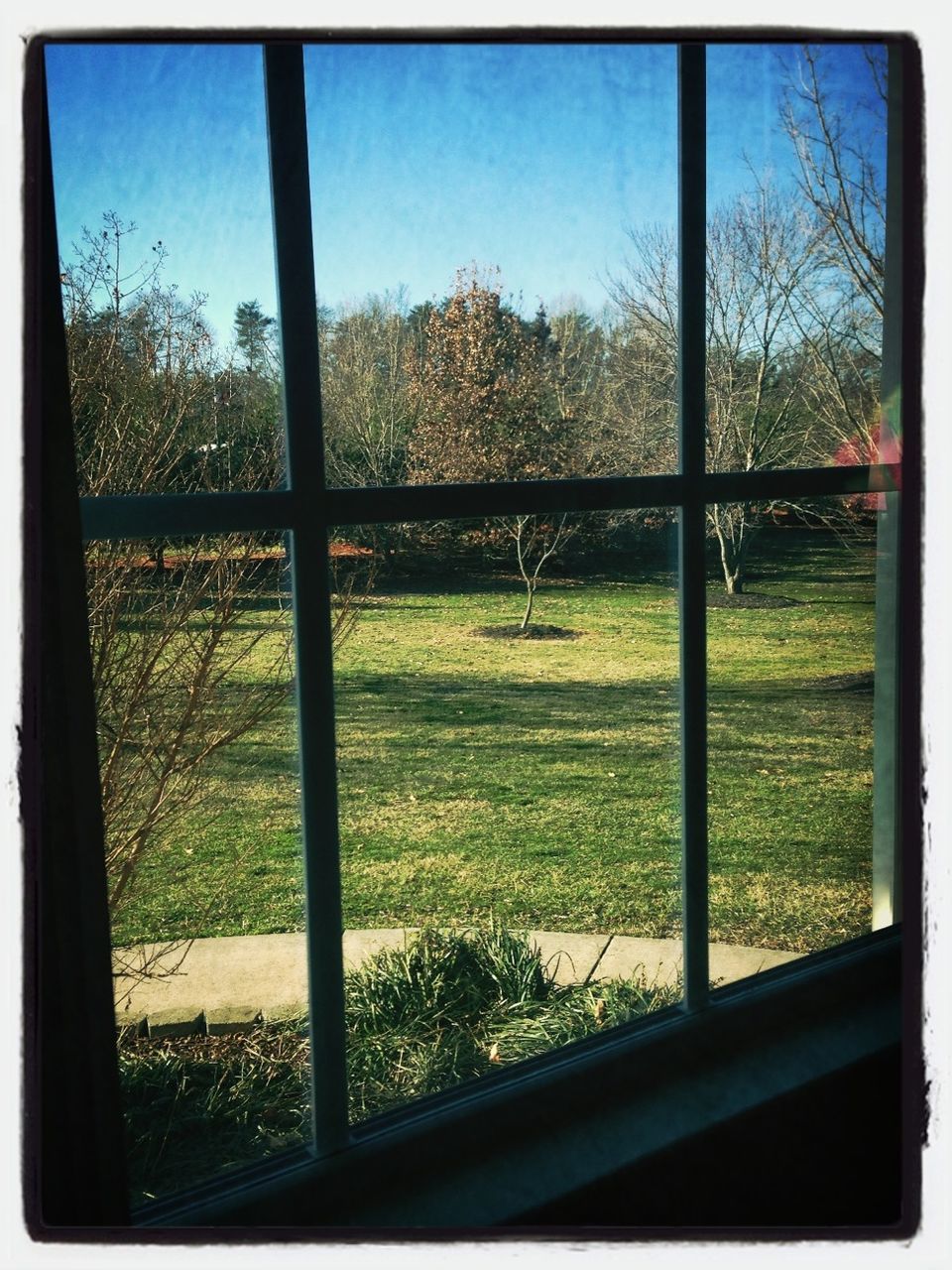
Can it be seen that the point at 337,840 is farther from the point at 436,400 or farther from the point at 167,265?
the point at 167,265

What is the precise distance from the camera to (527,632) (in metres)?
1.51

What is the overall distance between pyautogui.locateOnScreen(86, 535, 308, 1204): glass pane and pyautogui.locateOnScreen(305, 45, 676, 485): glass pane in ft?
0.83

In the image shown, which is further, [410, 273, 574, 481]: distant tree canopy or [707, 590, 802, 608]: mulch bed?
[707, 590, 802, 608]: mulch bed

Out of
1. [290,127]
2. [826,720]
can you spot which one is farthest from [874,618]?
[290,127]

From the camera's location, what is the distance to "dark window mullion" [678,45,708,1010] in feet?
5.36

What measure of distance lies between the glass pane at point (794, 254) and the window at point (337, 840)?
28mm

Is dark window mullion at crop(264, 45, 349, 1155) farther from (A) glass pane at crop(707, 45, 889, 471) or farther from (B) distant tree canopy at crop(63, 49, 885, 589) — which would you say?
(A) glass pane at crop(707, 45, 889, 471)

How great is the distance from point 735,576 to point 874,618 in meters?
0.33

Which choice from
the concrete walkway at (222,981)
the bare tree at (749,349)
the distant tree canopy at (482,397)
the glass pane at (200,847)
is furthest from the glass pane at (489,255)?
the concrete walkway at (222,981)

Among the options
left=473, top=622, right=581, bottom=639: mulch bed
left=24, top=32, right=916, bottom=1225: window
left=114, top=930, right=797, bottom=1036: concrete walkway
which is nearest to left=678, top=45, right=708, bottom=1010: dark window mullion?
left=24, top=32, right=916, bottom=1225: window

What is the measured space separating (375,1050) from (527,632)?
0.63m

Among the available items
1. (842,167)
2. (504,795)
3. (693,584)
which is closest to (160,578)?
(504,795)

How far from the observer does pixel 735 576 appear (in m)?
1.78
